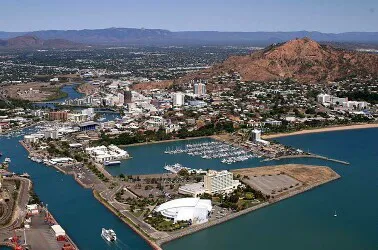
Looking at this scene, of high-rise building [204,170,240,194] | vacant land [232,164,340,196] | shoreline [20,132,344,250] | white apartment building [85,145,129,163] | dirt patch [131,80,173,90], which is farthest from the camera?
dirt patch [131,80,173,90]

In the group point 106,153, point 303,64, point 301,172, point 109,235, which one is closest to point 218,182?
point 301,172

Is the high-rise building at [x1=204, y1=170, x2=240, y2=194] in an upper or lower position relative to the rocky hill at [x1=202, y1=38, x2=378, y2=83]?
lower

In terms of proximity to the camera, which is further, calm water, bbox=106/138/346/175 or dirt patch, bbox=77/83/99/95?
dirt patch, bbox=77/83/99/95

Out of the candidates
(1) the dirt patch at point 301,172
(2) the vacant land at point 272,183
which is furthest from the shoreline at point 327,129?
(2) the vacant land at point 272,183

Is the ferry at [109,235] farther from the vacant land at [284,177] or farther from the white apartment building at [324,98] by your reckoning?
the white apartment building at [324,98]

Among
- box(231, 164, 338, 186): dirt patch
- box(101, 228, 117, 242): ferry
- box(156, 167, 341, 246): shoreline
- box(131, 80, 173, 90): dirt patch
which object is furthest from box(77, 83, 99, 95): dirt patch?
box(101, 228, 117, 242): ferry

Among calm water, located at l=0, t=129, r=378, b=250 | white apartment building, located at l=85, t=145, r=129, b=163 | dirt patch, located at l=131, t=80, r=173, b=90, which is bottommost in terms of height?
dirt patch, located at l=131, t=80, r=173, b=90

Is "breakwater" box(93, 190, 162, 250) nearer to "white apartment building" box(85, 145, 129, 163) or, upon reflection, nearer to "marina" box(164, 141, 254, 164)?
"white apartment building" box(85, 145, 129, 163)
